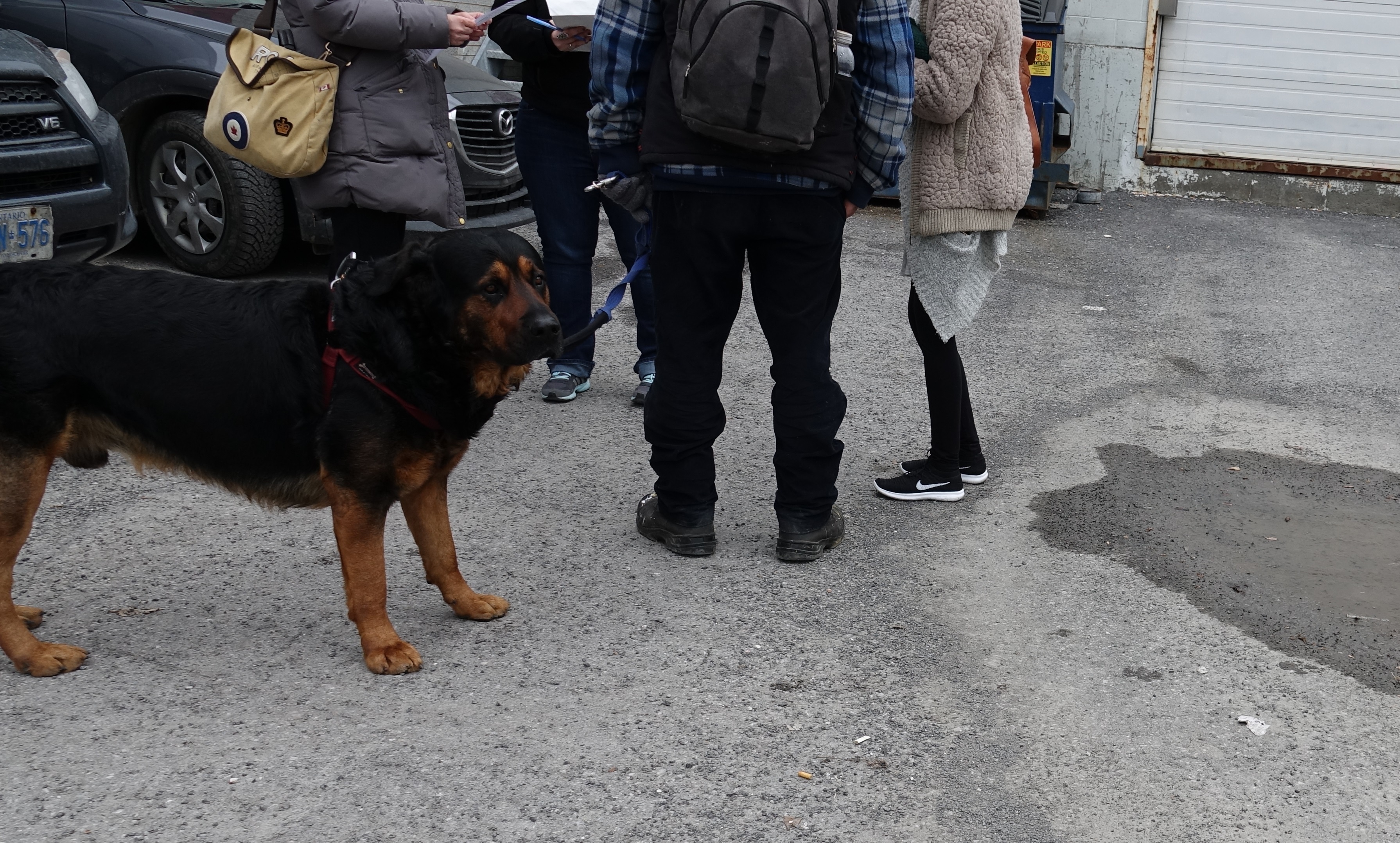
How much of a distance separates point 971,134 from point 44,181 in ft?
12.9

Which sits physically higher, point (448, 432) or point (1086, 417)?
point (448, 432)

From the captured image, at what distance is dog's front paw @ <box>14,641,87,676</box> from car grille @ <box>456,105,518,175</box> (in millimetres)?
4621

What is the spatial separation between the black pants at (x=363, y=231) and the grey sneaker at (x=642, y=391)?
4.98 feet

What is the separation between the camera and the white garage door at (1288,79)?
1147 cm

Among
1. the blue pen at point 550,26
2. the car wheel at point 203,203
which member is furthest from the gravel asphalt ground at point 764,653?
the car wheel at point 203,203

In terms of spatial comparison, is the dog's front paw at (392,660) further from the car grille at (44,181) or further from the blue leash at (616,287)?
the car grille at (44,181)

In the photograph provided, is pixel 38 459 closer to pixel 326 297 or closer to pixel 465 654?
pixel 326 297

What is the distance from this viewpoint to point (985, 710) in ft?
10.9

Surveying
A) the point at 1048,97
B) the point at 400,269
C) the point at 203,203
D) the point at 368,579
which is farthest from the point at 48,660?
the point at 1048,97

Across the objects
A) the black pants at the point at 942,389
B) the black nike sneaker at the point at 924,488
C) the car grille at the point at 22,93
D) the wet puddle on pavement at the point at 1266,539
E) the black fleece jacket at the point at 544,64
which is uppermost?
the black fleece jacket at the point at 544,64

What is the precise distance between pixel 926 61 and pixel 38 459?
9.48 feet

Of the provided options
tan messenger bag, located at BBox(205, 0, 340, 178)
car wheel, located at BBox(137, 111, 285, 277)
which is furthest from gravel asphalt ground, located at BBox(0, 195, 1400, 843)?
car wheel, located at BBox(137, 111, 285, 277)

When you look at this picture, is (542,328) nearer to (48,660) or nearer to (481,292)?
(481,292)

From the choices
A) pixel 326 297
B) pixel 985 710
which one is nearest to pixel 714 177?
pixel 326 297
